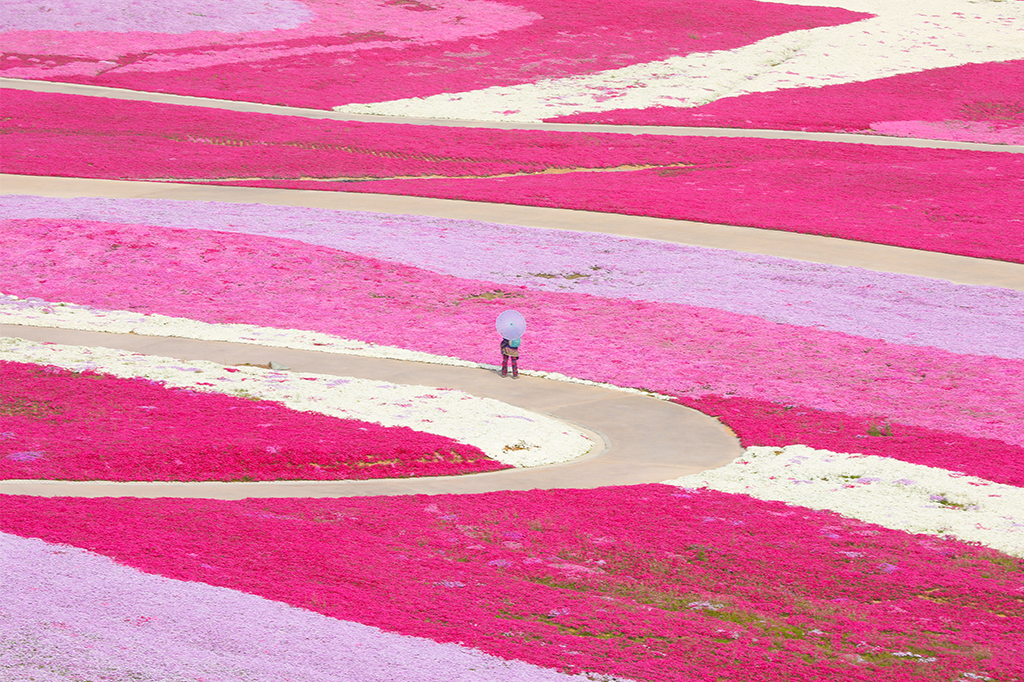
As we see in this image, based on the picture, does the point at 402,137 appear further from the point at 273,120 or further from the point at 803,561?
the point at 803,561

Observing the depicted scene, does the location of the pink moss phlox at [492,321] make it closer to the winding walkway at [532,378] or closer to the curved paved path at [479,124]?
the winding walkway at [532,378]

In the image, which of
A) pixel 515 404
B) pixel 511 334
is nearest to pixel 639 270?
pixel 511 334

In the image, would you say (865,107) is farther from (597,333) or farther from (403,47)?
(597,333)

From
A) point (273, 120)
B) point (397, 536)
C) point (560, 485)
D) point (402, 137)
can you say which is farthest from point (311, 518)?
point (273, 120)

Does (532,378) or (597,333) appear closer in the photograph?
(532,378)

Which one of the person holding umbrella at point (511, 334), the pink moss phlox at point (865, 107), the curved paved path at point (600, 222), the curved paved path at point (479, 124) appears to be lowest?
the person holding umbrella at point (511, 334)

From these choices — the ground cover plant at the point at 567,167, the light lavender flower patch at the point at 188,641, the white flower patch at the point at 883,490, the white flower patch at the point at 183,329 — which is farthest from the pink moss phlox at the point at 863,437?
the ground cover plant at the point at 567,167

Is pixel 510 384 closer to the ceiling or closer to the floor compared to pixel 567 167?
closer to the floor
